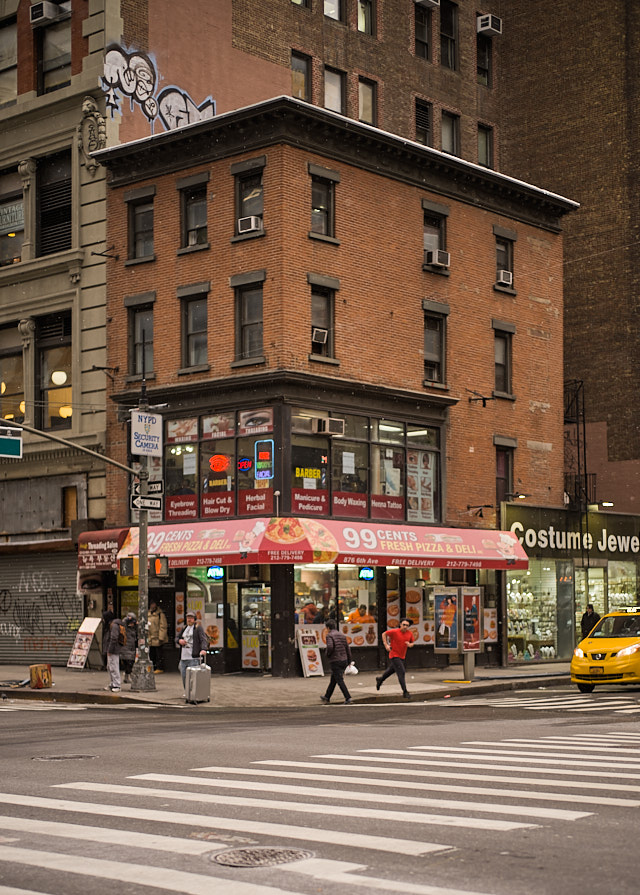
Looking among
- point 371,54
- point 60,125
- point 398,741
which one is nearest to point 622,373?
point 371,54

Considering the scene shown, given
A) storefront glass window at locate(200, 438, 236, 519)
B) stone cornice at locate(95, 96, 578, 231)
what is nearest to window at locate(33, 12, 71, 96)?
stone cornice at locate(95, 96, 578, 231)

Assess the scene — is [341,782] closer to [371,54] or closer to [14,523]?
[14,523]

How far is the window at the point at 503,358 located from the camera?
37.9 metres

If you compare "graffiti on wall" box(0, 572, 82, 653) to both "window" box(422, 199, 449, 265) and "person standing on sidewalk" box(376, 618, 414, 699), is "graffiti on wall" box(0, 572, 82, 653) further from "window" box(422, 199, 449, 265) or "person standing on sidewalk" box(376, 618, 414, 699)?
"window" box(422, 199, 449, 265)

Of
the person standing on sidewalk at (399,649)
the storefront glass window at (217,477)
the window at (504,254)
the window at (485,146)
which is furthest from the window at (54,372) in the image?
the window at (485,146)

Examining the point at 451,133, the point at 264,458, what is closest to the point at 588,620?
the point at 264,458

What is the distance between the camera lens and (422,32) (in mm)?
42438

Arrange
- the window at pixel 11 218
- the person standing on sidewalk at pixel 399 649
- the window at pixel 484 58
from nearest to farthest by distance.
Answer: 1. the person standing on sidewalk at pixel 399 649
2. the window at pixel 11 218
3. the window at pixel 484 58

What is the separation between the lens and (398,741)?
54.9 ft

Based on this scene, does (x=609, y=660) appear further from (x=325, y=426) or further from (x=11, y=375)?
(x=11, y=375)

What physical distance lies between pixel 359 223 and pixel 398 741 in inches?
767

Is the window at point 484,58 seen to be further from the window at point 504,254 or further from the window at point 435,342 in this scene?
the window at point 435,342

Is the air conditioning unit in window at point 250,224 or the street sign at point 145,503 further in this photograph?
the air conditioning unit in window at point 250,224

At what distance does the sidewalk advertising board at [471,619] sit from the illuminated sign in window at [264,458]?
5.90m
